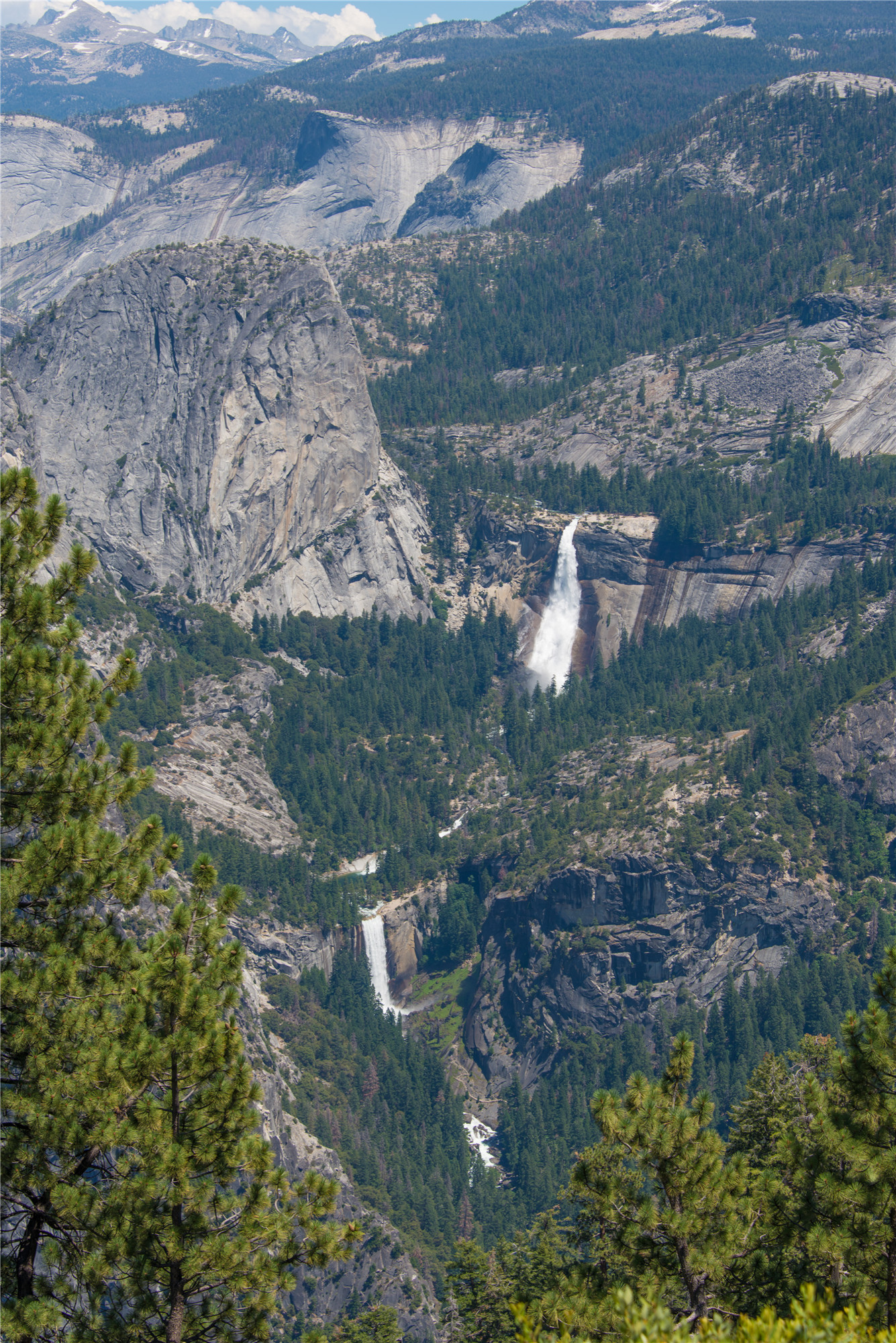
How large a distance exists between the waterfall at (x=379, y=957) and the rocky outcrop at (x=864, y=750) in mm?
55679

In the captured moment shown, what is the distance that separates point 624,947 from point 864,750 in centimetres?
3504

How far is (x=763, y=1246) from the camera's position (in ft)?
125

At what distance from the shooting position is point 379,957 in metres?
176

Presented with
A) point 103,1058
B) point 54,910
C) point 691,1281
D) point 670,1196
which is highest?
point 54,910

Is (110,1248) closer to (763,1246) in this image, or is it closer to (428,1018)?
(763,1246)

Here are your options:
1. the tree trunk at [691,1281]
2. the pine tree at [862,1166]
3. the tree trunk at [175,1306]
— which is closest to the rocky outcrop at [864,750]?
the tree trunk at [691,1281]

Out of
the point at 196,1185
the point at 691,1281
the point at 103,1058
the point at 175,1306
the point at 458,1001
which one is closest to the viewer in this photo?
the point at 103,1058

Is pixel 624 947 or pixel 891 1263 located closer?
pixel 891 1263

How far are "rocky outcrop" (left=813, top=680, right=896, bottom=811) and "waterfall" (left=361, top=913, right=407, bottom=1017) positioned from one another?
55.7 metres

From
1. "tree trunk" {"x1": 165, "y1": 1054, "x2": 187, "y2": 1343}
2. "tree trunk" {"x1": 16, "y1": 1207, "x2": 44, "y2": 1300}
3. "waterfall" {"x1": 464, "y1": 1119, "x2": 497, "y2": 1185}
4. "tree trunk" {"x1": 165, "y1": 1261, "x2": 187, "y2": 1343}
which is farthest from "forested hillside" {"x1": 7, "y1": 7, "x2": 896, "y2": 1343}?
"waterfall" {"x1": 464, "y1": 1119, "x2": 497, "y2": 1185}

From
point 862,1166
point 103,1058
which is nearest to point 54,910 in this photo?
point 103,1058

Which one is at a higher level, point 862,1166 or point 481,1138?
point 862,1166

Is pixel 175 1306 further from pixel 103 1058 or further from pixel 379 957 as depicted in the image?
pixel 379 957

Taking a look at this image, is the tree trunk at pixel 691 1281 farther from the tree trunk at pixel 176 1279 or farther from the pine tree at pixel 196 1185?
the tree trunk at pixel 176 1279
